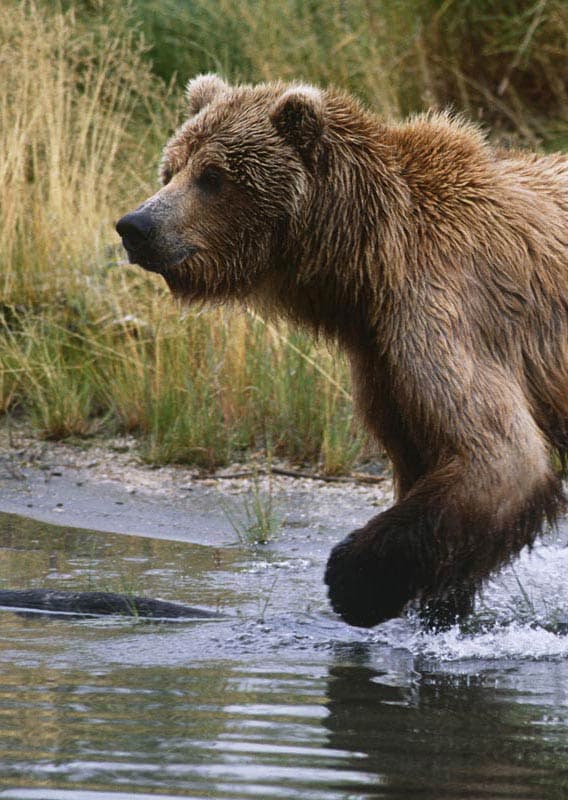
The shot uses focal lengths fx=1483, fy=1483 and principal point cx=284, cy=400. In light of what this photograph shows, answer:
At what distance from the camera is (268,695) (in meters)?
4.11

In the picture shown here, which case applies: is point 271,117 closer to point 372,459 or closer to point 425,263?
point 425,263

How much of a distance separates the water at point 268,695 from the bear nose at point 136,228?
1254 mm

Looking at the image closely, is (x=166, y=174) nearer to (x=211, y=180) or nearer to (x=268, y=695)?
(x=211, y=180)

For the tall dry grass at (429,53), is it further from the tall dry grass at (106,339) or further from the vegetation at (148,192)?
the tall dry grass at (106,339)

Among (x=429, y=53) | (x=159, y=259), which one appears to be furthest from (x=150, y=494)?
(x=429, y=53)

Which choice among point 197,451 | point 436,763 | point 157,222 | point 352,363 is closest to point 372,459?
point 197,451

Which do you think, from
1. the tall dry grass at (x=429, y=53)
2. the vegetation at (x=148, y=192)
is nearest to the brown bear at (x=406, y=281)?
the vegetation at (x=148, y=192)

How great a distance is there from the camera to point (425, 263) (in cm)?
488

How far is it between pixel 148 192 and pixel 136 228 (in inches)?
172

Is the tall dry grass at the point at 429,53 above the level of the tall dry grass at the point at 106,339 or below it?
above

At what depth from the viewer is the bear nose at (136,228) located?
4.82 metres

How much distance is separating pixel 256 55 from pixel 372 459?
524 centimetres

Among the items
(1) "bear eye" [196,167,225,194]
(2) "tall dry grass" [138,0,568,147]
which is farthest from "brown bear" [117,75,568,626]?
(2) "tall dry grass" [138,0,568,147]

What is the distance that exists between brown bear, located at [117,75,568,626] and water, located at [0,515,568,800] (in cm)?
33
